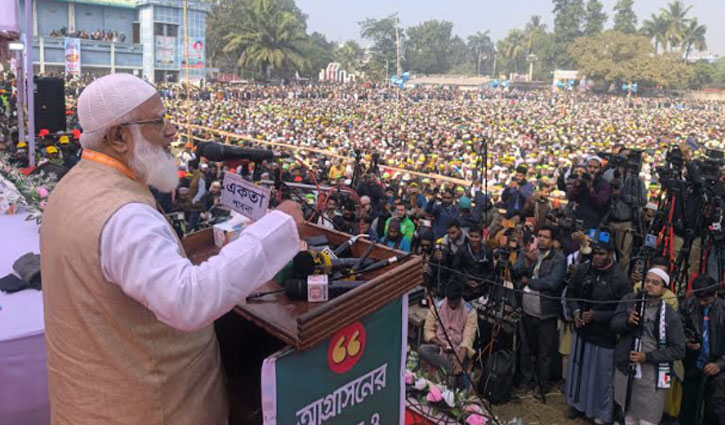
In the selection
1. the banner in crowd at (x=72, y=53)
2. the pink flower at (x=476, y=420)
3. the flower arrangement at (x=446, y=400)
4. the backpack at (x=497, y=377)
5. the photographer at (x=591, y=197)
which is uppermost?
the banner in crowd at (x=72, y=53)

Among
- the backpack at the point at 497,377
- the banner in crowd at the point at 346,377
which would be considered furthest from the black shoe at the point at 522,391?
the banner in crowd at the point at 346,377

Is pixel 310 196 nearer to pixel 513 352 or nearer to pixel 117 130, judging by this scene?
pixel 513 352

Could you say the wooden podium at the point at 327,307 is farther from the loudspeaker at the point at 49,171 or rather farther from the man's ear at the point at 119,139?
the loudspeaker at the point at 49,171

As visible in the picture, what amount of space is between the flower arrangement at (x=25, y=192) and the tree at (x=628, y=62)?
159ft

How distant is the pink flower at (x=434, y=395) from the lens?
251 centimetres

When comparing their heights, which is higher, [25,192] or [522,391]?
[25,192]

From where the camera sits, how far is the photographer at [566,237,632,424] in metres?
4.07

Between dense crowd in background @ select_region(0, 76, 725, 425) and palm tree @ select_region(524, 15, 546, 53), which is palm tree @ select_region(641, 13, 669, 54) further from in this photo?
dense crowd in background @ select_region(0, 76, 725, 425)

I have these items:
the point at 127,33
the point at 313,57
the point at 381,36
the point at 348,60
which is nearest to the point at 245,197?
the point at 127,33

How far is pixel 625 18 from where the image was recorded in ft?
197

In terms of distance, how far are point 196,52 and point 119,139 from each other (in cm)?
3892

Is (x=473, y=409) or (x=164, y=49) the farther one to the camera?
(x=164, y=49)

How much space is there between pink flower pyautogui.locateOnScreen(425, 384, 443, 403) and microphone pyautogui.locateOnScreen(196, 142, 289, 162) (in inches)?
54.9

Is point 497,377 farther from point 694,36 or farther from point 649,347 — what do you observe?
point 694,36
